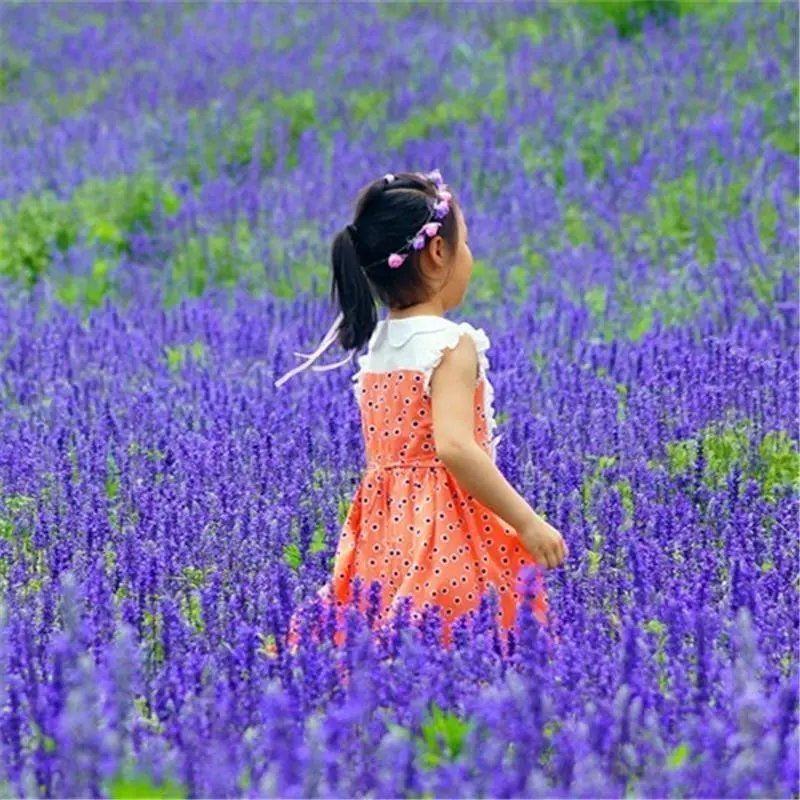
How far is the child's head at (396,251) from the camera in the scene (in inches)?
188

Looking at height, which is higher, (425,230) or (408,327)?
(425,230)

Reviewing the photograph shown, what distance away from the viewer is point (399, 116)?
12.5 meters

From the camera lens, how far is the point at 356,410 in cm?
618

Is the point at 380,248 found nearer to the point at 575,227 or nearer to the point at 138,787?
the point at 138,787

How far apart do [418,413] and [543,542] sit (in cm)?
52

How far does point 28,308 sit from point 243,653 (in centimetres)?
506

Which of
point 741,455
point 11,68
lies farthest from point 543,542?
point 11,68

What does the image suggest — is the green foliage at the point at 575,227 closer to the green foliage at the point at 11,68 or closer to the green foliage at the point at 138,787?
the green foliage at the point at 11,68

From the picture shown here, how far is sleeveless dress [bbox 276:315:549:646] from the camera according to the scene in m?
4.62

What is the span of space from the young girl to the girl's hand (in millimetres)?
37

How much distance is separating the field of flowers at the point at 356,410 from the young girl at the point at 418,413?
19 centimetres

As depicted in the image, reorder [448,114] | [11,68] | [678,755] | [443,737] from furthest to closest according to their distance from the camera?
[11,68]
[448,114]
[443,737]
[678,755]

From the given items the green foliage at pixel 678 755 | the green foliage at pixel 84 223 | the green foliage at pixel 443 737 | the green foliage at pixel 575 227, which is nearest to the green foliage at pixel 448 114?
the green foliage at pixel 84 223

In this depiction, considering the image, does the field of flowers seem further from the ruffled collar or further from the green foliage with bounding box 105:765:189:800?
the ruffled collar
